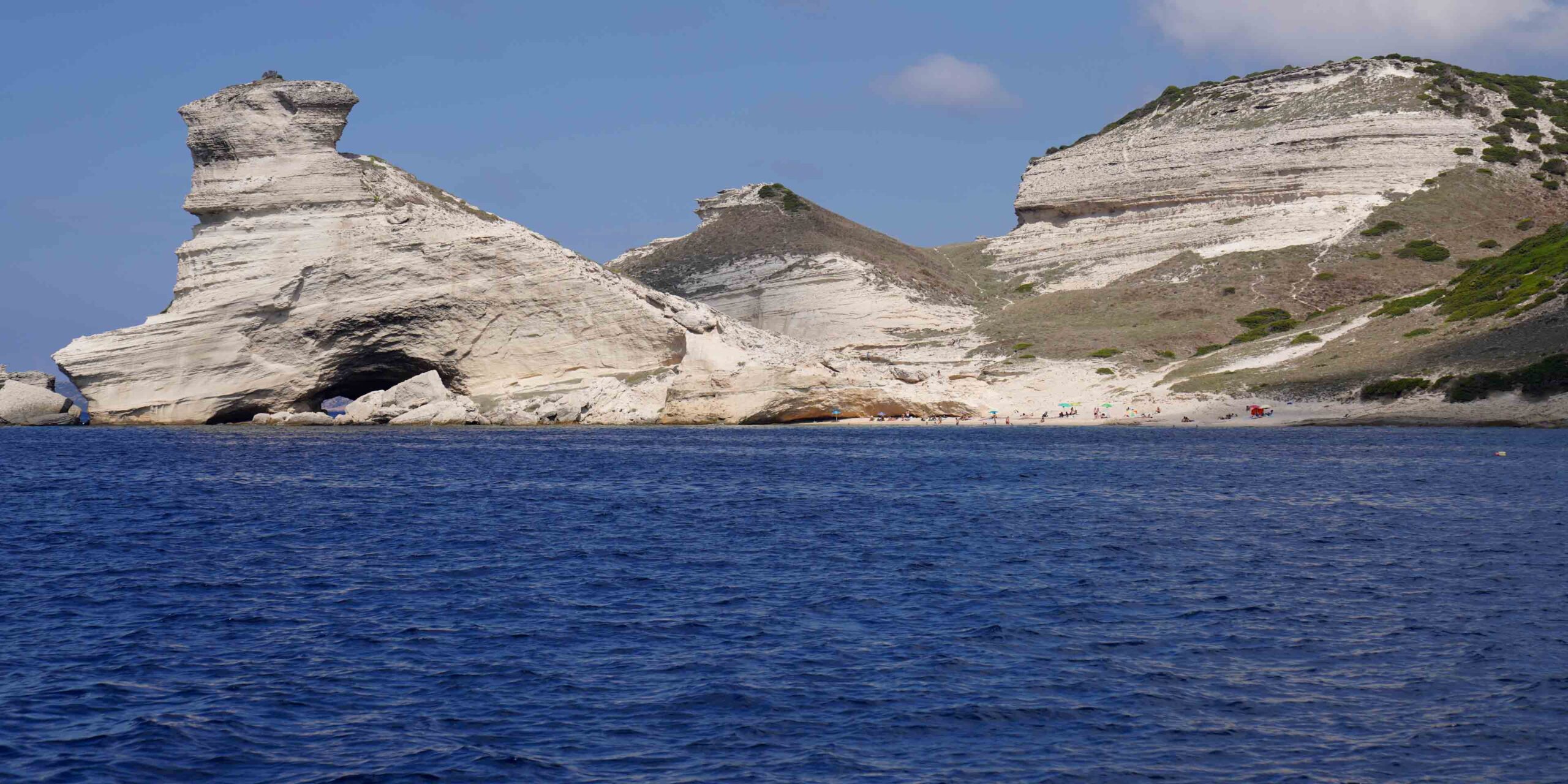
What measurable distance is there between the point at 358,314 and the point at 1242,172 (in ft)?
253

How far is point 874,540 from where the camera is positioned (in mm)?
27953

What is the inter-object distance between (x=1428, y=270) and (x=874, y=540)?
82073 mm

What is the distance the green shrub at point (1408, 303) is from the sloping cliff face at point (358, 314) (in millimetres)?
30743

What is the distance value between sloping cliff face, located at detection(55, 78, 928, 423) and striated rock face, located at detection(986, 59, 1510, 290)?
1912 inches

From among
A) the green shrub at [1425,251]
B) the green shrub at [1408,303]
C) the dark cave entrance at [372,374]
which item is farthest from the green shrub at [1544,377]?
the dark cave entrance at [372,374]

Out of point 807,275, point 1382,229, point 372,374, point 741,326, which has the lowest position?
point 372,374

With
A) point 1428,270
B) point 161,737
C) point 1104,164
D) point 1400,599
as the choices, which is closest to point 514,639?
point 161,737

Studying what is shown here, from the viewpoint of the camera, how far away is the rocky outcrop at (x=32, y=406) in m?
77.1

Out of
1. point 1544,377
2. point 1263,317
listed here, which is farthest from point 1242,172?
point 1544,377

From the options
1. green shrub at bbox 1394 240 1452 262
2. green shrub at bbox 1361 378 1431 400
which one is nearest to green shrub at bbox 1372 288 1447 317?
green shrub at bbox 1361 378 1431 400

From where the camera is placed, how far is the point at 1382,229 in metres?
102

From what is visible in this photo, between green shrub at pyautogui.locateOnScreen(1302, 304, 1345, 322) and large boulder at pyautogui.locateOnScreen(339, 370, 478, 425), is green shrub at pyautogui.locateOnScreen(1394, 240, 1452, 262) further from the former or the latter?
large boulder at pyautogui.locateOnScreen(339, 370, 478, 425)

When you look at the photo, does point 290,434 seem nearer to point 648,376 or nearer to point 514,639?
point 648,376

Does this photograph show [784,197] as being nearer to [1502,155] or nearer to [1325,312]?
[1325,312]
